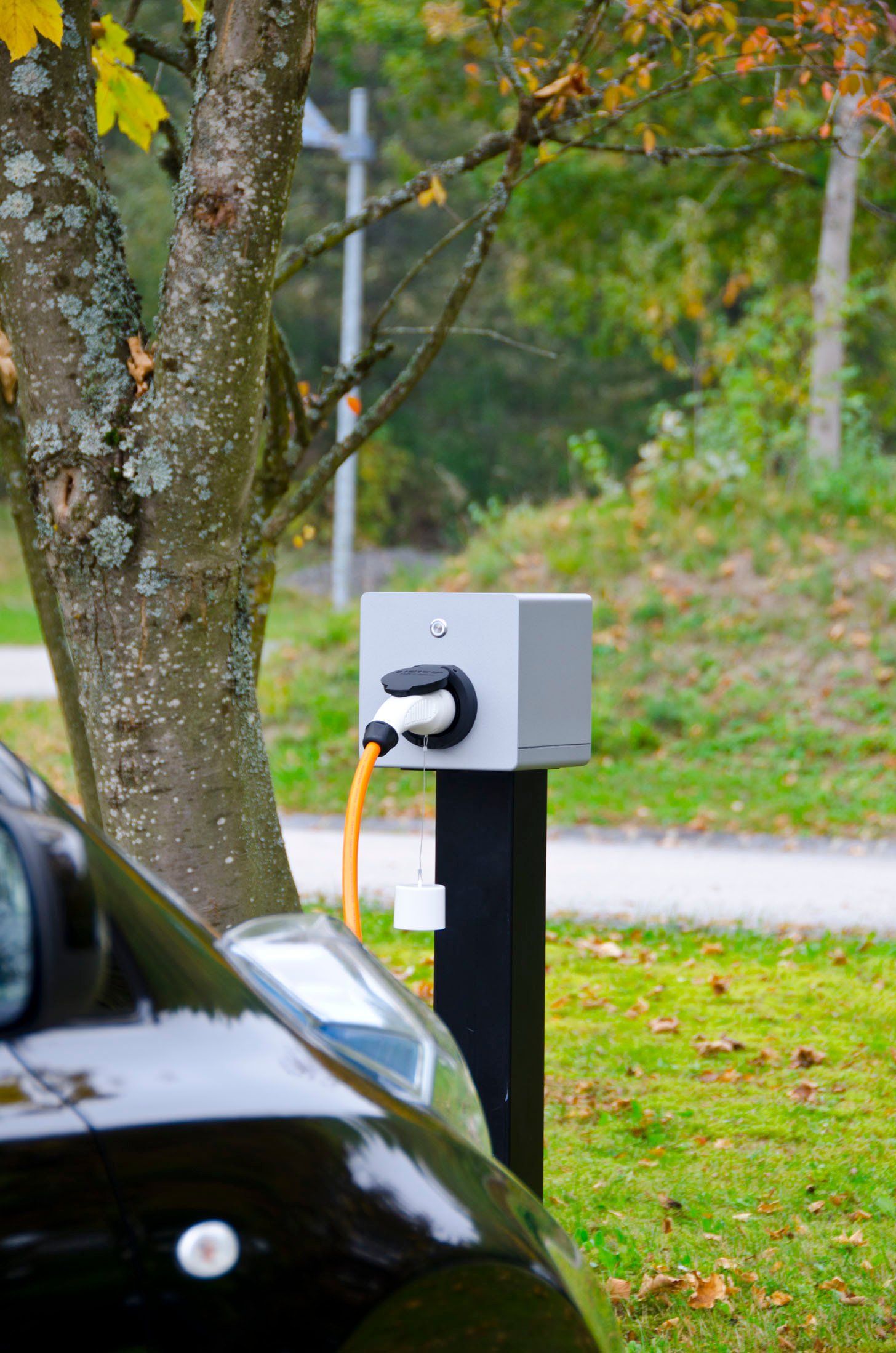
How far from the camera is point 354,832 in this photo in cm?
241

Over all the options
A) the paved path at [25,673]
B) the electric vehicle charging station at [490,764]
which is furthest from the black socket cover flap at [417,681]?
the paved path at [25,673]

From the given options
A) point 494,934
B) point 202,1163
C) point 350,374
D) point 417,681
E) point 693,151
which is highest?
point 693,151

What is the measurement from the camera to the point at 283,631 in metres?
15.5

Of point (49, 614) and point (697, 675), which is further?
point (697, 675)

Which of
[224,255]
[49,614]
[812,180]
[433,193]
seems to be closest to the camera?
[224,255]

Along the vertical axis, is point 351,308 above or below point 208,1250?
above

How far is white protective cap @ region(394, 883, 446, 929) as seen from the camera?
8.02 ft

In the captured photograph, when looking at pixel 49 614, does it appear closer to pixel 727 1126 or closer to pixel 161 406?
pixel 161 406

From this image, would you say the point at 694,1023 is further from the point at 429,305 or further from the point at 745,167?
the point at 429,305

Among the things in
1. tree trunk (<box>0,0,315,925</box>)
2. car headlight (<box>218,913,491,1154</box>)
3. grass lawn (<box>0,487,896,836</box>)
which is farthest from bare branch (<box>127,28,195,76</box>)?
grass lawn (<box>0,487,896,836</box>)

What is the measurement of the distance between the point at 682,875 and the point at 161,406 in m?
4.74

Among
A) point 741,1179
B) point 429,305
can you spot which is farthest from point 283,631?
point 429,305

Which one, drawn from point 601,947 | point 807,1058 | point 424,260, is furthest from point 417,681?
point 601,947

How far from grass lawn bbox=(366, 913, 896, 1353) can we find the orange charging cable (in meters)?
1.17
